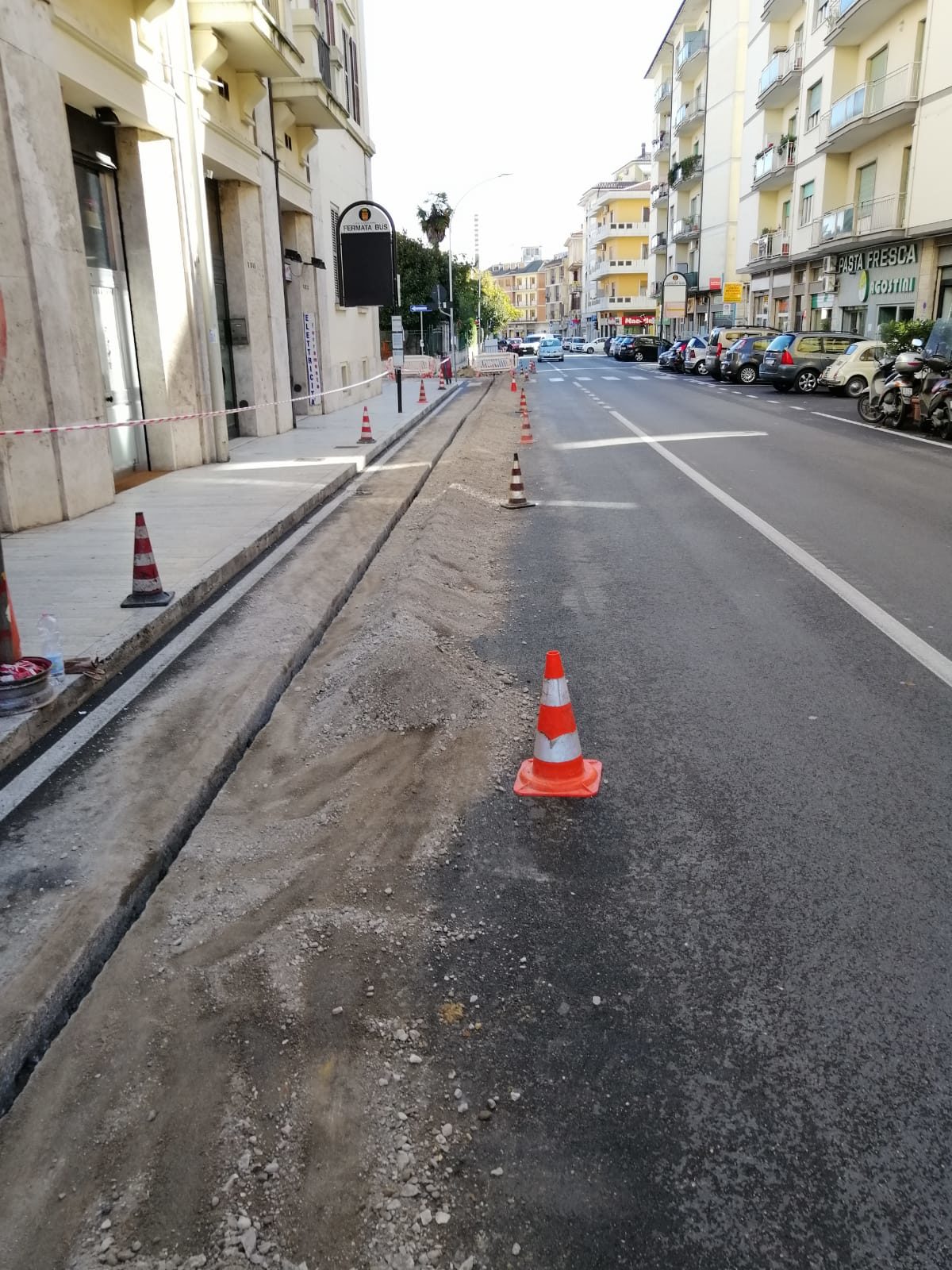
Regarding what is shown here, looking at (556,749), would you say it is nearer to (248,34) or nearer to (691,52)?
(248,34)

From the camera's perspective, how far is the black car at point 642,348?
63.0 meters

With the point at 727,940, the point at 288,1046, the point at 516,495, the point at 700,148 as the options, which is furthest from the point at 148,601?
the point at 700,148

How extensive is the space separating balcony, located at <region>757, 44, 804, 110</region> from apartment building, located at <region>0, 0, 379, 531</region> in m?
26.7

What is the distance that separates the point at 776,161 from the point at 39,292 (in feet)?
146

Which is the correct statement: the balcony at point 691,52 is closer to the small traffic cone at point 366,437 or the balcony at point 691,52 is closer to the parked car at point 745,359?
the parked car at point 745,359

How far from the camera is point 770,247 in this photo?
155ft

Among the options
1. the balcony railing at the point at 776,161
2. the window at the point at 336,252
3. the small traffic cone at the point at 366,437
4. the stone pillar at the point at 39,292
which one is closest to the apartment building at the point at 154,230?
the stone pillar at the point at 39,292

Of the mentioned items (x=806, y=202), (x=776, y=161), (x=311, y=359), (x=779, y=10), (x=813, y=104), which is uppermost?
(x=779, y=10)

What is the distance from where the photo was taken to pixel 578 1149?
2441mm

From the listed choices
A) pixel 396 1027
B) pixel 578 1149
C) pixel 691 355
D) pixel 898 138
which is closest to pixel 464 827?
pixel 396 1027

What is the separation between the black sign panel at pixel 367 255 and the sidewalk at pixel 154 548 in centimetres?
889

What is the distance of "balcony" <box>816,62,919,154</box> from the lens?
31.1m

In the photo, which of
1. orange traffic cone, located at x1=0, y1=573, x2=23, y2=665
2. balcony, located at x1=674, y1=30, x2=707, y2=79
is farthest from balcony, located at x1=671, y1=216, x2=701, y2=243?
orange traffic cone, located at x1=0, y1=573, x2=23, y2=665

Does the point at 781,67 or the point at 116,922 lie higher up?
the point at 781,67
